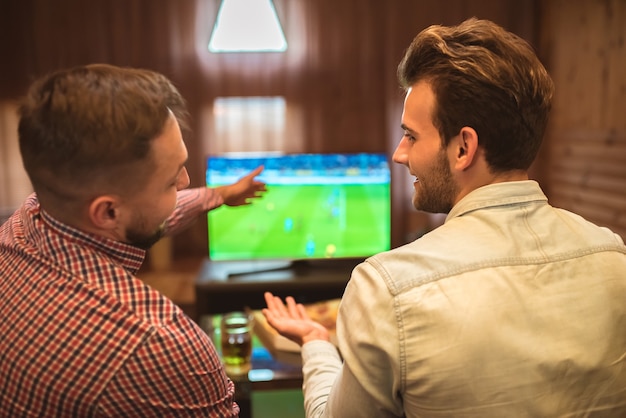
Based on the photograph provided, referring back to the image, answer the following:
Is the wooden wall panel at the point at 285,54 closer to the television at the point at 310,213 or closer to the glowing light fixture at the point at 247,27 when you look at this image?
the television at the point at 310,213

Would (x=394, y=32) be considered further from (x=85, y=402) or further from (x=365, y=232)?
(x=85, y=402)

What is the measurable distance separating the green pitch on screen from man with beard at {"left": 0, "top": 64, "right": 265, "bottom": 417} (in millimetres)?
2344

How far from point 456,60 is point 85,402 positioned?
0.85 m

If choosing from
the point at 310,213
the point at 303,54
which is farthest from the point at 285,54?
the point at 310,213

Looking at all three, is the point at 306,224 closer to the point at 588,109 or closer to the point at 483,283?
the point at 588,109

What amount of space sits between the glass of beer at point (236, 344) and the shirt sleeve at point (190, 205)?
1.41 feet

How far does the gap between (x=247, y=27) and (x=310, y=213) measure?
3.21 ft

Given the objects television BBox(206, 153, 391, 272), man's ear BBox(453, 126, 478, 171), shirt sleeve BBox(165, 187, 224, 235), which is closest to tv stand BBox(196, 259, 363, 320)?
television BBox(206, 153, 391, 272)

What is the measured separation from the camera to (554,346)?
44.0 inches

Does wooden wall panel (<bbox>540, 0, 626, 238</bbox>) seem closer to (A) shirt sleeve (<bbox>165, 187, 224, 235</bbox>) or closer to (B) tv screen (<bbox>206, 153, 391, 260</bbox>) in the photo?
(B) tv screen (<bbox>206, 153, 391, 260</bbox>)

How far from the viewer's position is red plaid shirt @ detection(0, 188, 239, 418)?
0.92m

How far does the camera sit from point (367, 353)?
3.68 feet

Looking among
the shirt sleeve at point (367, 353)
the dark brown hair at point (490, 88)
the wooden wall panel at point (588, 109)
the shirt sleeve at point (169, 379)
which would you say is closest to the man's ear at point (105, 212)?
the shirt sleeve at point (169, 379)

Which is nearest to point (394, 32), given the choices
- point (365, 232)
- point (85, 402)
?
point (365, 232)
